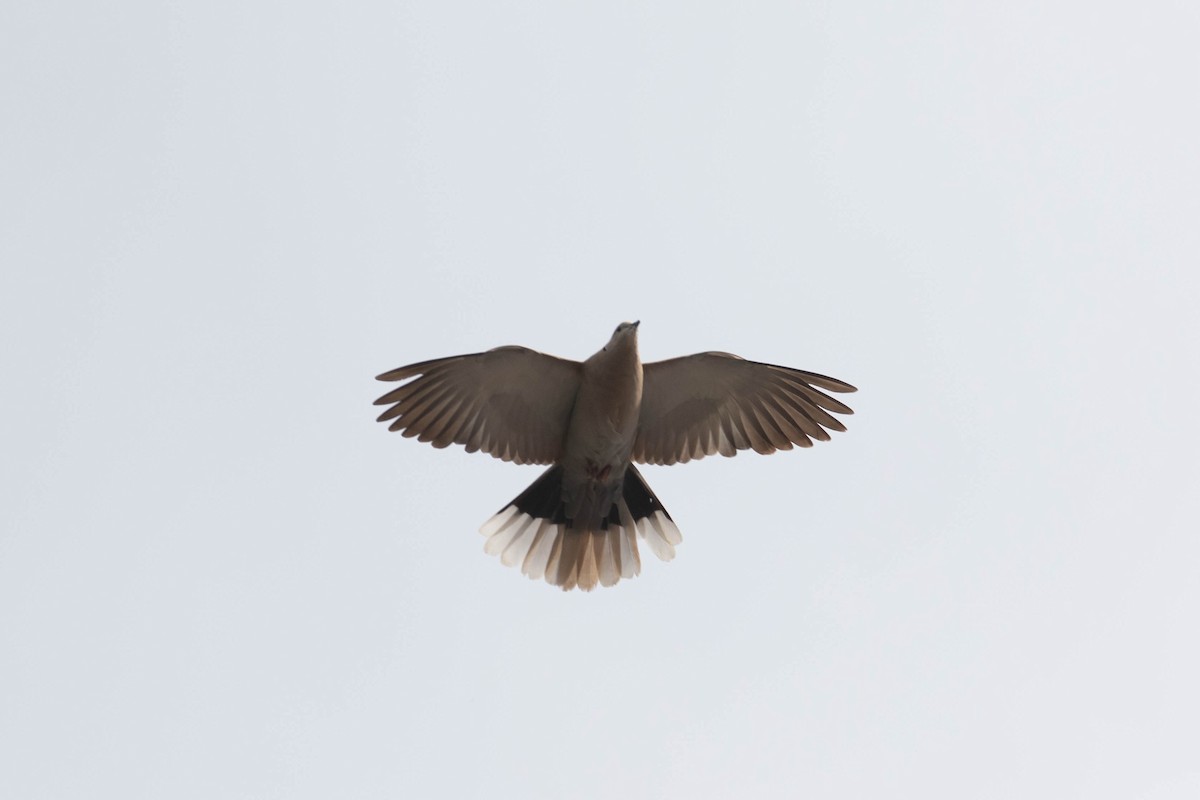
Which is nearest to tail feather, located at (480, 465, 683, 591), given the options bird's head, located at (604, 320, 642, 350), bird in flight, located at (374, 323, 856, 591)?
bird in flight, located at (374, 323, 856, 591)

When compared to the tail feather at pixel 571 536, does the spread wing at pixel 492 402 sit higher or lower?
higher

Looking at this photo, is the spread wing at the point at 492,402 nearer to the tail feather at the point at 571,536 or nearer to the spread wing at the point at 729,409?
the tail feather at the point at 571,536

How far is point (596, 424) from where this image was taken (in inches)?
319

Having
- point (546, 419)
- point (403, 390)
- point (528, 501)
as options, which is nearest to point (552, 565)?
point (528, 501)

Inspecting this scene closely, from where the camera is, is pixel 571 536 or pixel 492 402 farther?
pixel 571 536

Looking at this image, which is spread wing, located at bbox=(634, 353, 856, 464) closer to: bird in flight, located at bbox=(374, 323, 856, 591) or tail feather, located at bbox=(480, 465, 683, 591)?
bird in flight, located at bbox=(374, 323, 856, 591)

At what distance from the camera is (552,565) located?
8.81m

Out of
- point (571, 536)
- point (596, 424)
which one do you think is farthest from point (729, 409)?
point (571, 536)

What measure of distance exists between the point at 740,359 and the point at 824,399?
68cm

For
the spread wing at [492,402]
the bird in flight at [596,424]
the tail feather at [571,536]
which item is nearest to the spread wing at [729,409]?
the bird in flight at [596,424]

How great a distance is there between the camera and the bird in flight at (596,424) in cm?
808

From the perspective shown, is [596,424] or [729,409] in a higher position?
[729,409]

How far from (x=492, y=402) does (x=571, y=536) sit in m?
1.14

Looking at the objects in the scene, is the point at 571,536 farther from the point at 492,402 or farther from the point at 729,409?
the point at 729,409
